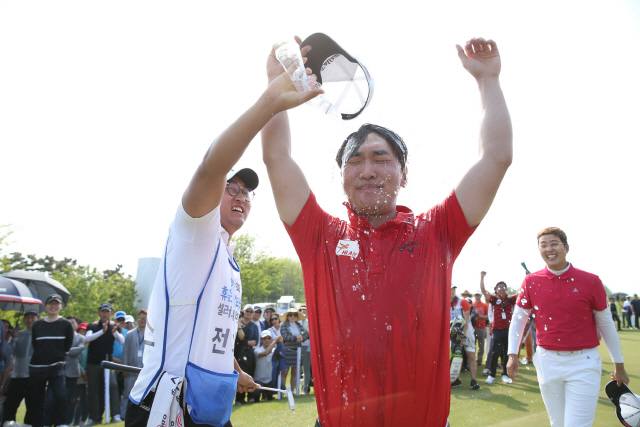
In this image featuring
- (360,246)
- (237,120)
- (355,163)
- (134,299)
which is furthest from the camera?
(134,299)

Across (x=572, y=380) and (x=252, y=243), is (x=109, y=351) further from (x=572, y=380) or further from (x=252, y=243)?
(x=252, y=243)

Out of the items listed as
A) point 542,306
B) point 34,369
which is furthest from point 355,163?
point 34,369

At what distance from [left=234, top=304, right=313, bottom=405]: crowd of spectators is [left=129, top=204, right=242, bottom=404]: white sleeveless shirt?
765 centimetres

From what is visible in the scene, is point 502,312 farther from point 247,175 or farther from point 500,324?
point 247,175

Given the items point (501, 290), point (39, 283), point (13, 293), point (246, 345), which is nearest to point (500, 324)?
point (501, 290)

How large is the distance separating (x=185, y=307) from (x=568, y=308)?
4.13m

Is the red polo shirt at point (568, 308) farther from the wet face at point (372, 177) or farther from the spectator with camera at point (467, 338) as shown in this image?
the spectator with camera at point (467, 338)

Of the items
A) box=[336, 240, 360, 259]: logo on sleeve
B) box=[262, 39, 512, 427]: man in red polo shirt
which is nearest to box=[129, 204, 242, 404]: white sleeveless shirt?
box=[262, 39, 512, 427]: man in red polo shirt

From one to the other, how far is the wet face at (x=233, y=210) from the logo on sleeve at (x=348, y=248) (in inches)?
51.1

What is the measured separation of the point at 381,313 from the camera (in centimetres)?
167

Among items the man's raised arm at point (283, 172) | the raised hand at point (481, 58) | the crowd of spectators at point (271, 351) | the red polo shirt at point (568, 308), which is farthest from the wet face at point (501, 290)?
the man's raised arm at point (283, 172)

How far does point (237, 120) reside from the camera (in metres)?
1.60

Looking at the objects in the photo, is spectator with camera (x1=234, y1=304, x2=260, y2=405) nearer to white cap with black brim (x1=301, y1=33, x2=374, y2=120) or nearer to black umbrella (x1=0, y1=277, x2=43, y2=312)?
black umbrella (x1=0, y1=277, x2=43, y2=312)

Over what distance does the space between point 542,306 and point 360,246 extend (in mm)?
3715
